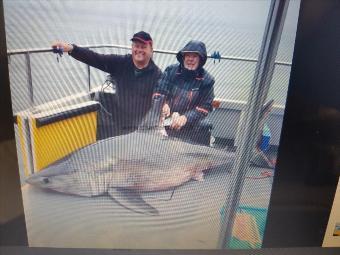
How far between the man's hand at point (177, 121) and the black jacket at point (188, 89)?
12 mm

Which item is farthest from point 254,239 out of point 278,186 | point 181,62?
point 181,62

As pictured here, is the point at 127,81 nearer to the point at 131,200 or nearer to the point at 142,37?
the point at 142,37

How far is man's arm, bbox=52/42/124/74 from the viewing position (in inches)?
35.6

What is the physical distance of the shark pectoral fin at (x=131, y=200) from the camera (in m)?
1.03

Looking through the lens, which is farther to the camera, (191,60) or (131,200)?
(131,200)

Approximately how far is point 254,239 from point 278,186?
0.78 feet

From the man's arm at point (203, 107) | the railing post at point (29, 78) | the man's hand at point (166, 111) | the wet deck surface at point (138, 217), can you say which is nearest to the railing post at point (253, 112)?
the wet deck surface at point (138, 217)

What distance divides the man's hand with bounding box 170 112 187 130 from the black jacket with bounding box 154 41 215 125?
0.04ft

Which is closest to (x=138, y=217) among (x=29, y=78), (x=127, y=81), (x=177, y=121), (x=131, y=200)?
(x=131, y=200)

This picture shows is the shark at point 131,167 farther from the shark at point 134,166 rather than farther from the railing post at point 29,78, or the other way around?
the railing post at point 29,78

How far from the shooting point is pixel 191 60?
36.3 inches

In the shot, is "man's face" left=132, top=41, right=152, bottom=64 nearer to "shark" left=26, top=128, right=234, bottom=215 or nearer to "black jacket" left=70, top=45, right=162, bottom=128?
"black jacket" left=70, top=45, right=162, bottom=128

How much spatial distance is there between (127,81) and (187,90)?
0.19 m

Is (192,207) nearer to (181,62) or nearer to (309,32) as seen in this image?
(181,62)
